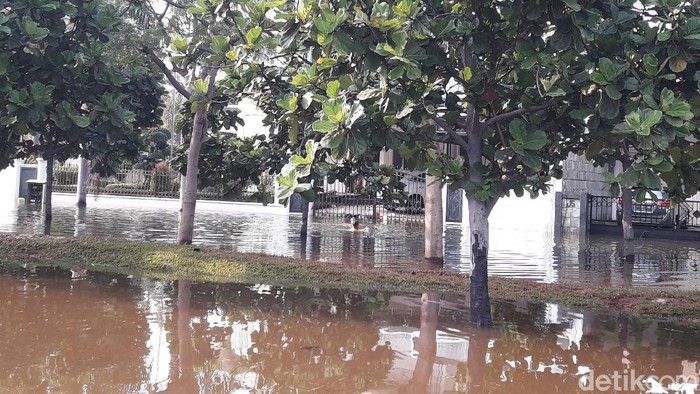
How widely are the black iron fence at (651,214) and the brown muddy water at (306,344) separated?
13.1 meters

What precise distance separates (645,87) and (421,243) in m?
10.1

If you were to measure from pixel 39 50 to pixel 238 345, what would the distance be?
5.24 metres

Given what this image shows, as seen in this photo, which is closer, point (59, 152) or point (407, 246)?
point (59, 152)

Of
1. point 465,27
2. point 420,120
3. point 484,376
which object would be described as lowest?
point 484,376

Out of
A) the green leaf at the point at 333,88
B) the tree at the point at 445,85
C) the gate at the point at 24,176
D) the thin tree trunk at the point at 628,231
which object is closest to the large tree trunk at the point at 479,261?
the tree at the point at 445,85

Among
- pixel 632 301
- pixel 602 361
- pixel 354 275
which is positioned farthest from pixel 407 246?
pixel 602 361

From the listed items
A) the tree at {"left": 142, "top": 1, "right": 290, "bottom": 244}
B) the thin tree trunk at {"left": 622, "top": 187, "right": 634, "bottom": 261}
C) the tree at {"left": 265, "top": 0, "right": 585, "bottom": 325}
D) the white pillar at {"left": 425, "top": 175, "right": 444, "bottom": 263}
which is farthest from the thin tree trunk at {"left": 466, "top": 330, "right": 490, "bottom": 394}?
the thin tree trunk at {"left": 622, "top": 187, "right": 634, "bottom": 261}

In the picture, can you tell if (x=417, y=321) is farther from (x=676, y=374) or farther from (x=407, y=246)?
(x=407, y=246)

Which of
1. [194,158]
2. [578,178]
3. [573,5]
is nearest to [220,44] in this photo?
[573,5]

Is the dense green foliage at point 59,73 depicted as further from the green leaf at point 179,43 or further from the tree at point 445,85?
the tree at point 445,85

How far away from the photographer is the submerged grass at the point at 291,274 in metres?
7.87

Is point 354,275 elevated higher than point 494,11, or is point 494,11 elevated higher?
point 494,11

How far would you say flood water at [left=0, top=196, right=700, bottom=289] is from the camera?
11.0 metres

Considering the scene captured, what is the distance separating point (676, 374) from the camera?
5.18 meters
